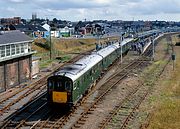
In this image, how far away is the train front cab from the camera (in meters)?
24.5

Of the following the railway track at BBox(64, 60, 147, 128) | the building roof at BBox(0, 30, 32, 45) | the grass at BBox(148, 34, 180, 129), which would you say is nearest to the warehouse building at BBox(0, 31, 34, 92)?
the building roof at BBox(0, 30, 32, 45)

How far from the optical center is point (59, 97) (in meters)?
24.8

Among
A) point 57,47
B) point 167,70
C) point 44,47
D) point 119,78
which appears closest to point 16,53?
point 119,78

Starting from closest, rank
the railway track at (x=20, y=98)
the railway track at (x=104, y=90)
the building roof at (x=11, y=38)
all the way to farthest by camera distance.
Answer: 1. the railway track at (x=104, y=90)
2. the railway track at (x=20, y=98)
3. the building roof at (x=11, y=38)

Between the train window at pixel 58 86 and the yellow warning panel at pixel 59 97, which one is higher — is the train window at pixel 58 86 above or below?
above

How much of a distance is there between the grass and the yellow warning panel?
610 cm

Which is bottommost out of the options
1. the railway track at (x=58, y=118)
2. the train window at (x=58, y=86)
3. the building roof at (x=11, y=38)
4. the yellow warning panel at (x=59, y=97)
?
the railway track at (x=58, y=118)

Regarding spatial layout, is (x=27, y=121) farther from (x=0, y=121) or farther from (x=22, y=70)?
(x=22, y=70)

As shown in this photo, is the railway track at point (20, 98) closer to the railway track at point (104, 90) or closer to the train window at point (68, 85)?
the train window at point (68, 85)

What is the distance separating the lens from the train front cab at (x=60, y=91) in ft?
80.5

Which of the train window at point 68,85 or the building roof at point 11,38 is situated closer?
the train window at point 68,85

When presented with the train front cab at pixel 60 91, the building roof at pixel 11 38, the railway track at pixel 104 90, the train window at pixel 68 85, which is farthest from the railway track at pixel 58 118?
the building roof at pixel 11 38

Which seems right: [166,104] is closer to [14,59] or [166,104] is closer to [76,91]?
[76,91]

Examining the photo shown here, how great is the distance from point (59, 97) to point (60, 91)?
0.44m
